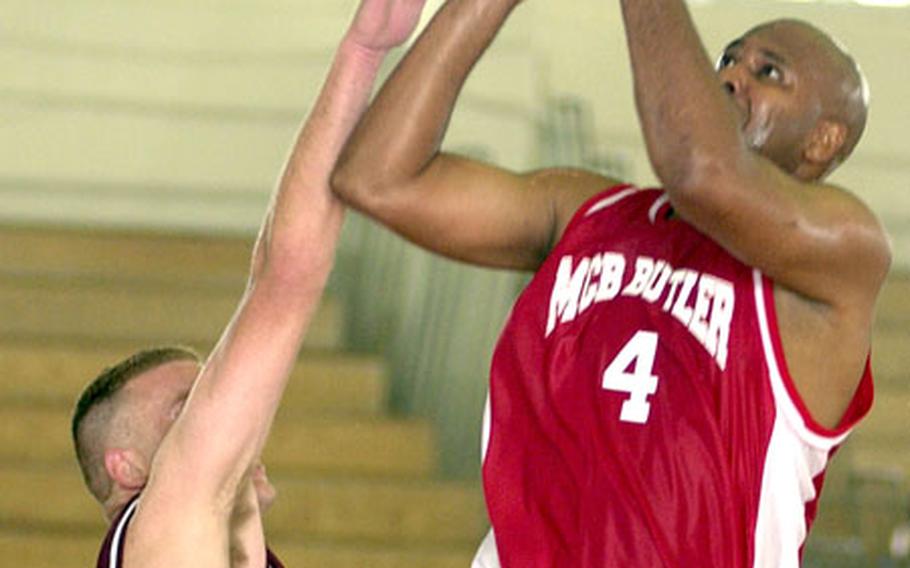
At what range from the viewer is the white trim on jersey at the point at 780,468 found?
3.30 metres

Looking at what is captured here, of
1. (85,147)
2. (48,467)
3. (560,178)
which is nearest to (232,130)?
(85,147)

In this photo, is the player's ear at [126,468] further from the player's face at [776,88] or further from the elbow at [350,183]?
the player's face at [776,88]

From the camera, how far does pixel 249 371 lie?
319 centimetres

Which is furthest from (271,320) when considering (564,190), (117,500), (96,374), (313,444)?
(96,374)

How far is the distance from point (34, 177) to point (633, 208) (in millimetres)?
4950

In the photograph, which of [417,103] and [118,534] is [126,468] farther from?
A: [417,103]

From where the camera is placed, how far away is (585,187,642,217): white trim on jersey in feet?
11.4

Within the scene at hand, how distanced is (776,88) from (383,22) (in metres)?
0.55

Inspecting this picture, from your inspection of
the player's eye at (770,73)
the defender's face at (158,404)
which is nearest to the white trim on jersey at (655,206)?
the player's eye at (770,73)

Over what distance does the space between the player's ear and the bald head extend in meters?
1.02

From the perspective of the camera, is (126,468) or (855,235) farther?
(126,468)

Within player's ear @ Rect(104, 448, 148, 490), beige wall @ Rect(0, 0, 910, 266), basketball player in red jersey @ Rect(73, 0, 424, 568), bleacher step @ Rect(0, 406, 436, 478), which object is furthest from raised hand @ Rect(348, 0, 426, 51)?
beige wall @ Rect(0, 0, 910, 266)

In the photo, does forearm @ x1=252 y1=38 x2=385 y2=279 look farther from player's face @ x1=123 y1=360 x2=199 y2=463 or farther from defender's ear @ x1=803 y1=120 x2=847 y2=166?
defender's ear @ x1=803 y1=120 x2=847 y2=166

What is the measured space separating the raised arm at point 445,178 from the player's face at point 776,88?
12.0 inches
